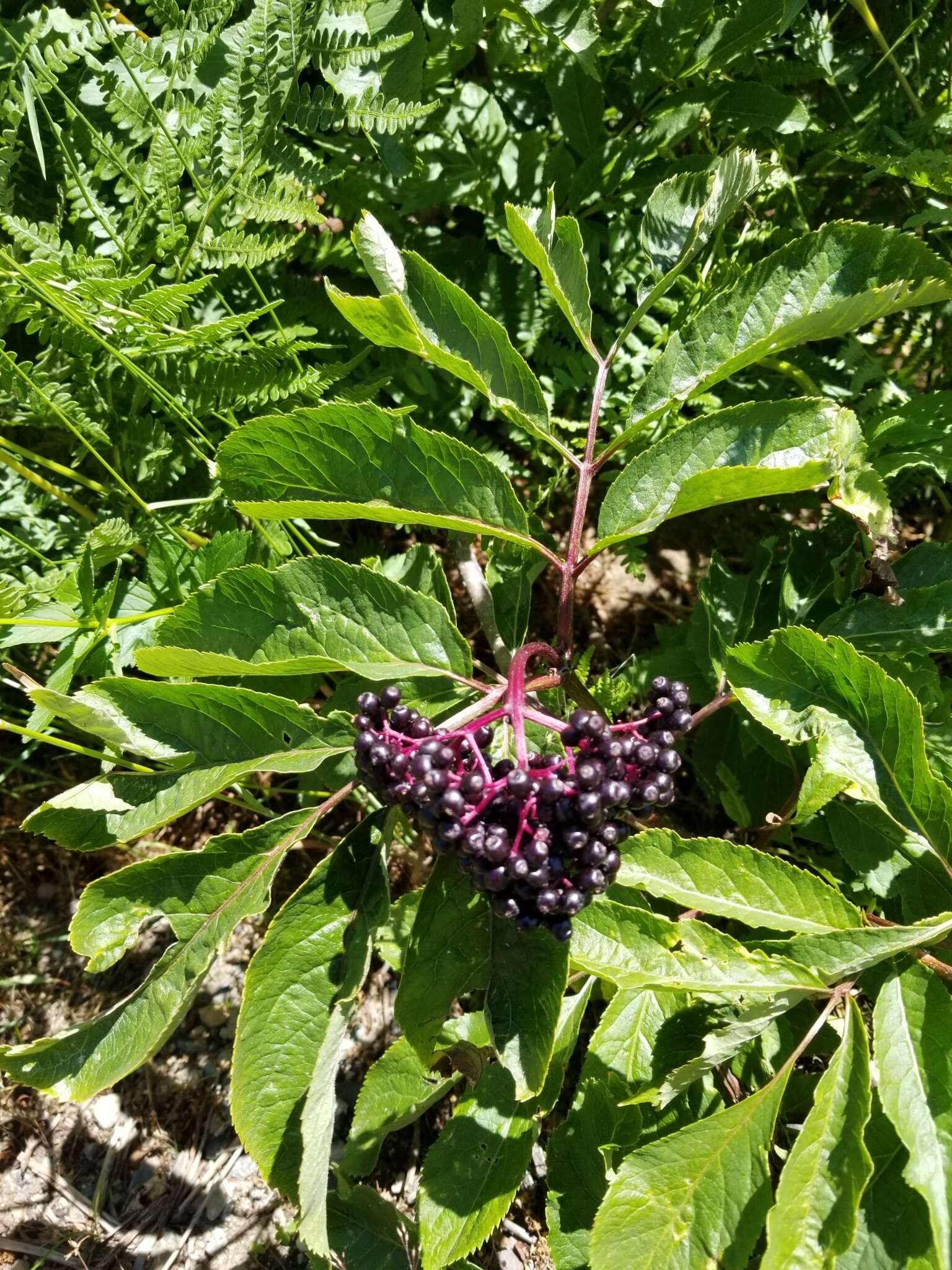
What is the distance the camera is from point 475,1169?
1936mm

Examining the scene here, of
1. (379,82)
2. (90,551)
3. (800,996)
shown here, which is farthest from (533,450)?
(800,996)

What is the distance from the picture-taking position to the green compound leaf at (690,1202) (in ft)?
5.37

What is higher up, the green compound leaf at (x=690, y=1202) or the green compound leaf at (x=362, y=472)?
the green compound leaf at (x=362, y=472)

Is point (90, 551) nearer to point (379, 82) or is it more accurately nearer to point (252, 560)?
point (252, 560)

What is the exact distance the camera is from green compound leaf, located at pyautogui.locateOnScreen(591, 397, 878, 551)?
1.56m

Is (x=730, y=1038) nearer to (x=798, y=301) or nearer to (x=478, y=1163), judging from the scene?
(x=478, y=1163)

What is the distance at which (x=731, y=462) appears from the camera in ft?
5.51

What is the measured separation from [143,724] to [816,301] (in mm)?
1480

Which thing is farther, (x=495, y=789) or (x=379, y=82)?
(x=379, y=82)

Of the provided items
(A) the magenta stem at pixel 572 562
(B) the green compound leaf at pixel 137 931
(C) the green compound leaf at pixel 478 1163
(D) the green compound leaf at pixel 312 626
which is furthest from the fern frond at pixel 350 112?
(C) the green compound leaf at pixel 478 1163

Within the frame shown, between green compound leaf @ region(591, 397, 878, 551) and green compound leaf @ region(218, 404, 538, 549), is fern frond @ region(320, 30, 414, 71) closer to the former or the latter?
green compound leaf @ region(218, 404, 538, 549)

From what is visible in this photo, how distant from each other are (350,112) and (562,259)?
0.66 m

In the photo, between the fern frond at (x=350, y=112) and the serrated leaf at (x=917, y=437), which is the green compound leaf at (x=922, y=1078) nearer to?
the serrated leaf at (x=917, y=437)

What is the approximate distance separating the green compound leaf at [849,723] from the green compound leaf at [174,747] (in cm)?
89
